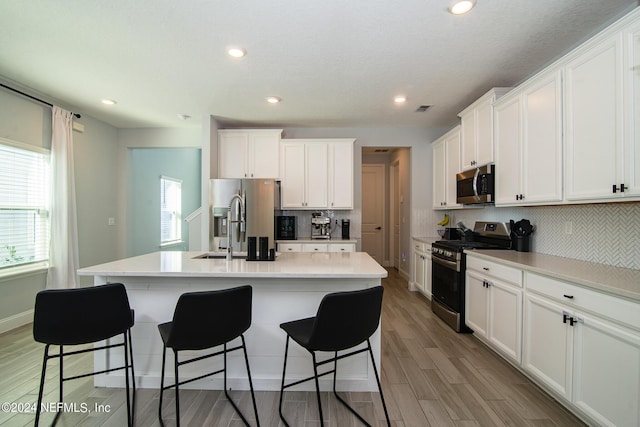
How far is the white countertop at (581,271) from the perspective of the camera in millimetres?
1445

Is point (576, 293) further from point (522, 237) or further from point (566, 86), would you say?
point (566, 86)

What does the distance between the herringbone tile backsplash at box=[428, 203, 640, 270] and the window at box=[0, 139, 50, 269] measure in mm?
5533

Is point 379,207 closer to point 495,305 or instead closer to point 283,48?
point 495,305

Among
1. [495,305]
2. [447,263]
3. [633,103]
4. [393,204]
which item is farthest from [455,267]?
[393,204]

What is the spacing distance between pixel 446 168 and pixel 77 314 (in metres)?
4.19

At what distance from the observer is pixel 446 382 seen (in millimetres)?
2152

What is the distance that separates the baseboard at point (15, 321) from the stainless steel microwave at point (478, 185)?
5.26 m

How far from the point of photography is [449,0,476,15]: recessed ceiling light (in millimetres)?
1808


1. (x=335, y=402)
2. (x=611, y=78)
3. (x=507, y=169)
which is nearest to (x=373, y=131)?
(x=507, y=169)

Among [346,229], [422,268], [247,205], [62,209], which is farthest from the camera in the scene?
[346,229]

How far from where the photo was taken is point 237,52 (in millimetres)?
2414

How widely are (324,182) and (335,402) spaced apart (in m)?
3.02

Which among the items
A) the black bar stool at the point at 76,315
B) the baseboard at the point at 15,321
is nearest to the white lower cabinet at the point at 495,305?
the black bar stool at the point at 76,315

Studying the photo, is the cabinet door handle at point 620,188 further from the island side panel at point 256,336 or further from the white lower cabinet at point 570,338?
the island side panel at point 256,336
